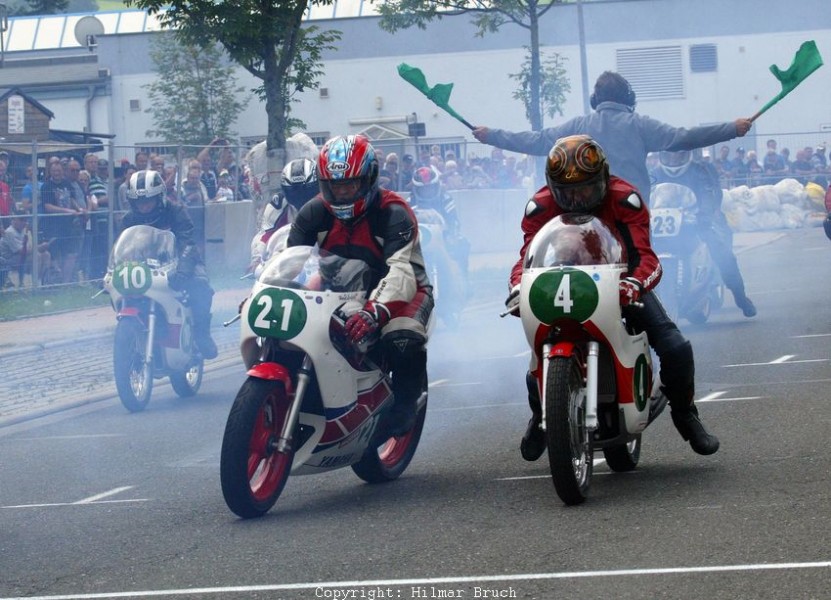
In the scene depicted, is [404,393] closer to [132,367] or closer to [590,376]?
[590,376]

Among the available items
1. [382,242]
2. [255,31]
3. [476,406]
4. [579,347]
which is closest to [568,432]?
[579,347]

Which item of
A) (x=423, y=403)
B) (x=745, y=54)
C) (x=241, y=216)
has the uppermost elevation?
(x=745, y=54)

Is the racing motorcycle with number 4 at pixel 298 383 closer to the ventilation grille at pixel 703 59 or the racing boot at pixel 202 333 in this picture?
the racing boot at pixel 202 333

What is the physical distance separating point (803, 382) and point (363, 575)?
5551mm

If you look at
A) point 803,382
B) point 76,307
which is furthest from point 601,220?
point 76,307

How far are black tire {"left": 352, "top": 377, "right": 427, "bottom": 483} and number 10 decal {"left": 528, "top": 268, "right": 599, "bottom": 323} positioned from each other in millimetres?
1249

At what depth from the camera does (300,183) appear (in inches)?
437

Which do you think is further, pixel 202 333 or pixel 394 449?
pixel 202 333

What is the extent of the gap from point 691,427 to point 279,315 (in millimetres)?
1928

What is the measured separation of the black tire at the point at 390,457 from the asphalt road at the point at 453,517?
0.23ft

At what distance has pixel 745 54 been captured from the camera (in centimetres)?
5088

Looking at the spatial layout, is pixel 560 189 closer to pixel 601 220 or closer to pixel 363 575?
pixel 601 220

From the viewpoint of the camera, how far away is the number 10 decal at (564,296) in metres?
6.64

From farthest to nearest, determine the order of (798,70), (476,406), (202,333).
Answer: (202,333), (476,406), (798,70)
